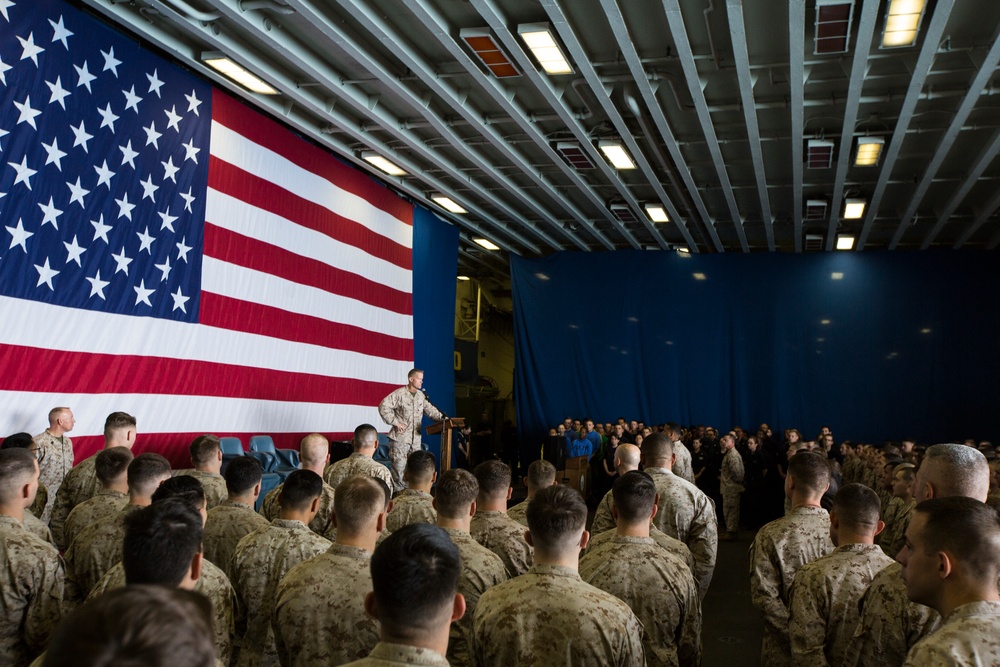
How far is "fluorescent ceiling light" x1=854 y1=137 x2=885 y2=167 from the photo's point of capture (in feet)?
30.5

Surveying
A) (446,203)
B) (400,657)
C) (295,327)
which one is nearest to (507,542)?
(400,657)

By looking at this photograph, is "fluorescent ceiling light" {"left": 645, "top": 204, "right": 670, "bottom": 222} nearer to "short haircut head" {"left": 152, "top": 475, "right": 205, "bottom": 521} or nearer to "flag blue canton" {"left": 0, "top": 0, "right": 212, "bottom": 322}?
"flag blue canton" {"left": 0, "top": 0, "right": 212, "bottom": 322}

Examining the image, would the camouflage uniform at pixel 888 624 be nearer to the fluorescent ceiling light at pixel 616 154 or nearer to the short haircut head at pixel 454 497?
the short haircut head at pixel 454 497

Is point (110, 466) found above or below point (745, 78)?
below

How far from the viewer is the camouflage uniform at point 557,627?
197 cm

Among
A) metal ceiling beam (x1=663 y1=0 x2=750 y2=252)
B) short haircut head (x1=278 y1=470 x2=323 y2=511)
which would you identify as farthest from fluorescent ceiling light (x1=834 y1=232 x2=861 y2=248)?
short haircut head (x1=278 y1=470 x2=323 y2=511)

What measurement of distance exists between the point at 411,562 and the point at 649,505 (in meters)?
1.38

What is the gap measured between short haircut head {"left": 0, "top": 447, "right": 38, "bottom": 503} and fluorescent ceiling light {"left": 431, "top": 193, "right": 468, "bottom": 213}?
1004 cm

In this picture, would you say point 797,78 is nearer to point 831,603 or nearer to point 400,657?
point 831,603

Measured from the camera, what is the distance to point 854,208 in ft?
40.1

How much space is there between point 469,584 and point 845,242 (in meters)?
13.8

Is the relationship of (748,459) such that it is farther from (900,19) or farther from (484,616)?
(484,616)

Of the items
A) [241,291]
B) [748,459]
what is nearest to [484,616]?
[241,291]

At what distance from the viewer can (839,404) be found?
14742mm
